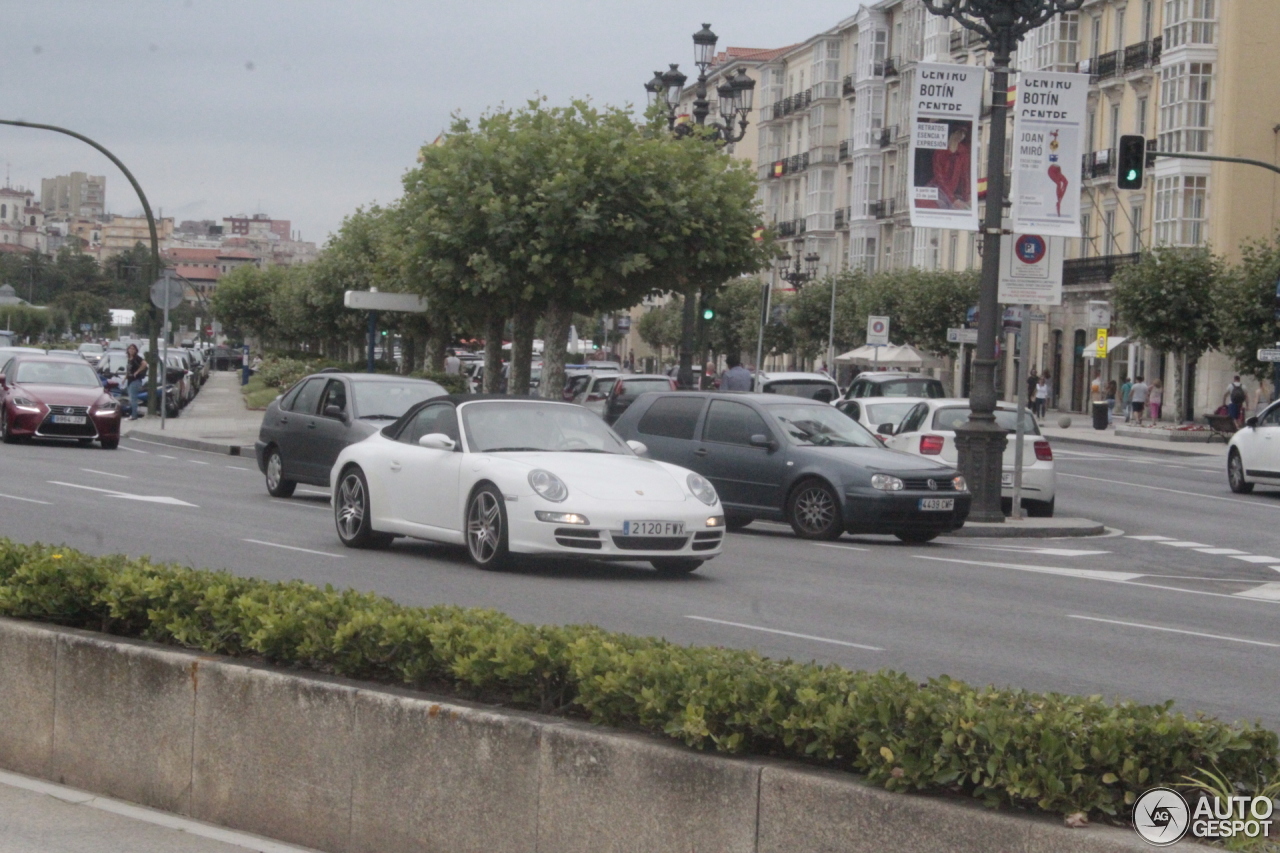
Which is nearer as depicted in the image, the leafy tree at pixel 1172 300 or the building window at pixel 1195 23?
the leafy tree at pixel 1172 300

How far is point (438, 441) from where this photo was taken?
14.3 meters

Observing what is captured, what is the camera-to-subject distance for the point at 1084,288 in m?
70.1

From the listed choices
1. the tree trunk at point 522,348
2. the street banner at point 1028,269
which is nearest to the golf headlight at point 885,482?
the street banner at point 1028,269

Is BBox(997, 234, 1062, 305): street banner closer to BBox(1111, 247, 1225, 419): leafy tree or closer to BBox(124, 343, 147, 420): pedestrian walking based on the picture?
BBox(124, 343, 147, 420): pedestrian walking

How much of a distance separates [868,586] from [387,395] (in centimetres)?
848

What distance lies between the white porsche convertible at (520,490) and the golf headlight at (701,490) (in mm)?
11

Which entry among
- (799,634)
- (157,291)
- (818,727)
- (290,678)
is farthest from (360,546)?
(157,291)

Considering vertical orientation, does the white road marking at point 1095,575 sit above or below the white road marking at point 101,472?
below

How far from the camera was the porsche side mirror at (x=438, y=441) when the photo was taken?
14.3 meters

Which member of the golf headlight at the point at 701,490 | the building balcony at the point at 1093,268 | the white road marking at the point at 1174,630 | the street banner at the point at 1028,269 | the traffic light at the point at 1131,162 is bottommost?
the white road marking at the point at 1174,630

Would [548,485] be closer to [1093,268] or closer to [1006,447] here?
[1006,447]

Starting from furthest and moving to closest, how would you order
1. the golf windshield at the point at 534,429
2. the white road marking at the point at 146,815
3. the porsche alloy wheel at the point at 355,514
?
the porsche alloy wheel at the point at 355,514 < the golf windshield at the point at 534,429 < the white road marking at the point at 146,815

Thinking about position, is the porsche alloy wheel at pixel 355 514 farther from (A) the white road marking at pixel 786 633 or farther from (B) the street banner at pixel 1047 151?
(B) the street banner at pixel 1047 151

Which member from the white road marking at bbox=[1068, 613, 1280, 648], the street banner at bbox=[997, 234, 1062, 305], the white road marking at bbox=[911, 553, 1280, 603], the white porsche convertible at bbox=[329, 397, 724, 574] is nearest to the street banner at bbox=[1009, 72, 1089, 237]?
the street banner at bbox=[997, 234, 1062, 305]
